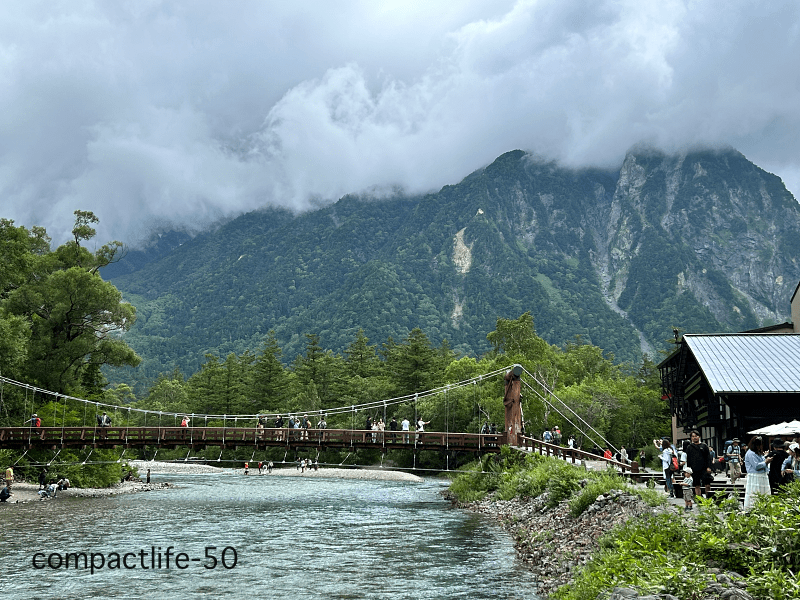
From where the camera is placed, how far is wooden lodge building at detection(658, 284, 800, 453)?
29516 mm

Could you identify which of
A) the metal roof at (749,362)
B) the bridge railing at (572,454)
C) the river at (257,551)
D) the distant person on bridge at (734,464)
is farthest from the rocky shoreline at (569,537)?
the metal roof at (749,362)

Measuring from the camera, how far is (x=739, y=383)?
29.7m

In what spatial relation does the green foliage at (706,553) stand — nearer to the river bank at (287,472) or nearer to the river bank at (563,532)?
the river bank at (563,532)

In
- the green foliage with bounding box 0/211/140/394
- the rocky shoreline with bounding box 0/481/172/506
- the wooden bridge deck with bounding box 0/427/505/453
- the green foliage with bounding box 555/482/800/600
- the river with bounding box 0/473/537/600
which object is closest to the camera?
the green foliage with bounding box 555/482/800/600

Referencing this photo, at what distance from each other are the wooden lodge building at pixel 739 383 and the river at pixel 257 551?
1236 cm

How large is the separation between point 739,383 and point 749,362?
334cm

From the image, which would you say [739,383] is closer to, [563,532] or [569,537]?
[563,532]

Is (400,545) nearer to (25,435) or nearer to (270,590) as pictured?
(270,590)

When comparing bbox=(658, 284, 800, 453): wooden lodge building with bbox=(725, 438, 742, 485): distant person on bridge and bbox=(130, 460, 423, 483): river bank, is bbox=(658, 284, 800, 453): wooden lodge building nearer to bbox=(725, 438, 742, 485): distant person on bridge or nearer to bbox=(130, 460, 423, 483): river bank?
bbox=(725, 438, 742, 485): distant person on bridge

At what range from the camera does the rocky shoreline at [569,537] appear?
389 inches

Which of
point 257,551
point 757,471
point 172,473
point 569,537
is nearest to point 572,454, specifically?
point 569,537

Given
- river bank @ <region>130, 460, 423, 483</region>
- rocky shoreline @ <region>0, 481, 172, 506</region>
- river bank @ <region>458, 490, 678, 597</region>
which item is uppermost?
river bank @ <region>458, 490, 678, 597</region>

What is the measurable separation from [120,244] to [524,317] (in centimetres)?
4928

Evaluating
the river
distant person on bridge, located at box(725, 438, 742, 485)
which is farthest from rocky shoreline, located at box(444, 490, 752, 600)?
distant person on bridge, located at box(725, 438, 742, 485)
